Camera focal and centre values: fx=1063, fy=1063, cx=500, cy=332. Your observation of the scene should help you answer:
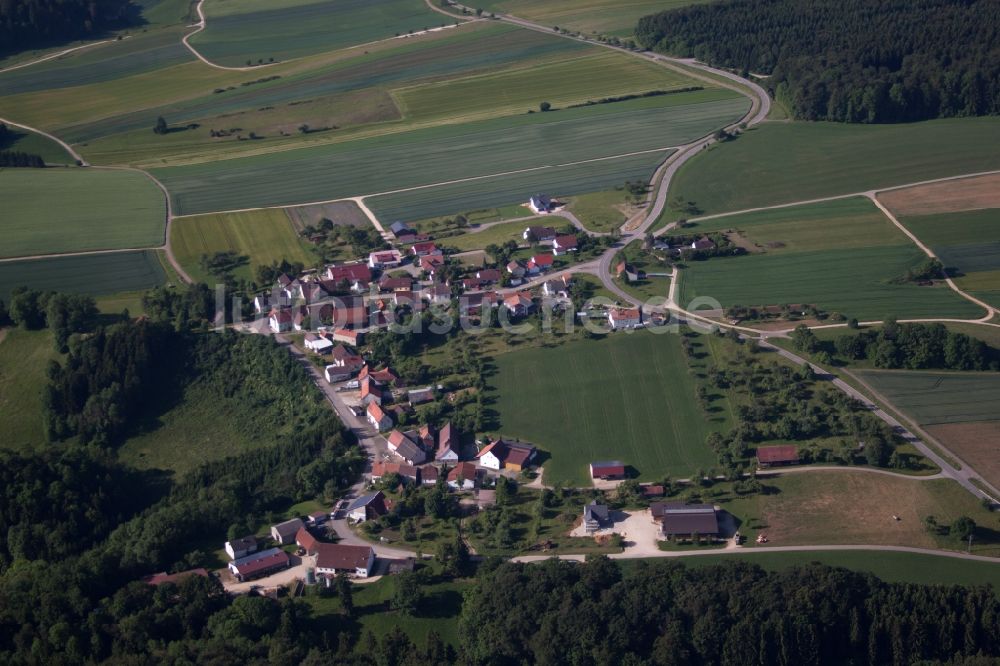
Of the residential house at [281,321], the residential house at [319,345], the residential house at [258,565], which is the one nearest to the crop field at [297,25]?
the residential house at [281,321]

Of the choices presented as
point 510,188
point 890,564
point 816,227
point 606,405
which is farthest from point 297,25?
point 890,564

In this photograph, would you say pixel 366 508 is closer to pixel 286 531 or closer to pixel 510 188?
pixel 286 531

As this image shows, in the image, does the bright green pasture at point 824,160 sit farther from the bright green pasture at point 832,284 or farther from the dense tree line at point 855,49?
the bright green pasture at point 832,284

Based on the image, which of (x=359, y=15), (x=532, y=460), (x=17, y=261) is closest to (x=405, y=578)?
(x=532, y=460)

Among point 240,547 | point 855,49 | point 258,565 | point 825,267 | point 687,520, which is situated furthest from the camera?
point 855,49

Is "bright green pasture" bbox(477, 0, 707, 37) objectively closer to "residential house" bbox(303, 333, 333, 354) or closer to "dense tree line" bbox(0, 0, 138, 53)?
"dense tree line" bbox(0, 0, 138, 53)

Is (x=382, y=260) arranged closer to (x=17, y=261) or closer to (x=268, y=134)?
(x=17, y=261)

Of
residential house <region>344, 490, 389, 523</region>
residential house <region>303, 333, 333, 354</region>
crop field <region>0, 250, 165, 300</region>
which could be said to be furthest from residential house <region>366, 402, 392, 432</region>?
crop field <region>0, 250, 165, 300</region>
